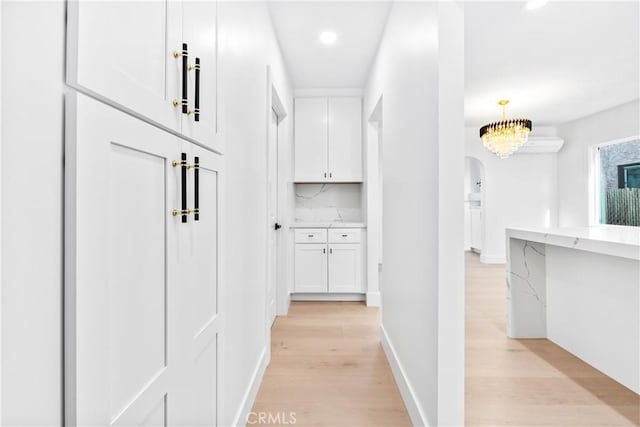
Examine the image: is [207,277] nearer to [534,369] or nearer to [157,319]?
[157,319]

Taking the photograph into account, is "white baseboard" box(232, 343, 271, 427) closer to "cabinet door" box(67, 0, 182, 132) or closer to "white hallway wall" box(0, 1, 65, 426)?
"white hallway wall" box(0, 1, 65, 426)

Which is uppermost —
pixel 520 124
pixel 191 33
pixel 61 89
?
pixel 520 124

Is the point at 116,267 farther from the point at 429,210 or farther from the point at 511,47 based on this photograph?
the point at 511,47

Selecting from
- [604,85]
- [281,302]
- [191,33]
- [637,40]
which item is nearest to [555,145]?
[604,85]

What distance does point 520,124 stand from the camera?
4641 millimetres

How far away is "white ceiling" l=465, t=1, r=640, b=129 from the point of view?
279 centimetres

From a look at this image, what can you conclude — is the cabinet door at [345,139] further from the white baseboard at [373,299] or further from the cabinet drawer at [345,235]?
the white baseboard at [373,299]

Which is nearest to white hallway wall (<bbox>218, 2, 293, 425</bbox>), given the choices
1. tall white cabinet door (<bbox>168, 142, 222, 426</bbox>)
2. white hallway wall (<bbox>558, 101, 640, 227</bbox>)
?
tall white cabinet door (<bbox>168, 142, 222, 426</bbox>)

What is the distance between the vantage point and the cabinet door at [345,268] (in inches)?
152

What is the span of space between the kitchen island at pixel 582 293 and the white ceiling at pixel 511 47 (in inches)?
71.1

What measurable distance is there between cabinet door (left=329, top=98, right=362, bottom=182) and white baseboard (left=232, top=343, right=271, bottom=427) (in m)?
2.34

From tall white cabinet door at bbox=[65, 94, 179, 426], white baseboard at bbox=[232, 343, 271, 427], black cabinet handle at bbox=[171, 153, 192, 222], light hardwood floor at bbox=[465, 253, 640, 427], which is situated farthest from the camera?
light hardwood floor at bbox=[465, 253, 640, 427]

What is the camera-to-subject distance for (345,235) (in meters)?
3.84

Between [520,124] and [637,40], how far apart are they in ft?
5.04
